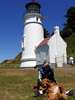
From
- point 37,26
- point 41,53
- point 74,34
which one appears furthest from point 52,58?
point 74,34

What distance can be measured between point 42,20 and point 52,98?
50160 mm

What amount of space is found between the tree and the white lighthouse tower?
83.7 feet

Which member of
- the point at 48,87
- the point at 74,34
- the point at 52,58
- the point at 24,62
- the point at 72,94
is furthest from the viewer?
the point at 74,34

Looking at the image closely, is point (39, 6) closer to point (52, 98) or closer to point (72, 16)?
point (72, 16)

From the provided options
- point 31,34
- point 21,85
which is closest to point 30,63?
point 31,34

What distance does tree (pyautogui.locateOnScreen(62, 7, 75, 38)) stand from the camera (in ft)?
271

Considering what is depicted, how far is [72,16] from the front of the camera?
278ft

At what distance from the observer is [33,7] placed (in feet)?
191

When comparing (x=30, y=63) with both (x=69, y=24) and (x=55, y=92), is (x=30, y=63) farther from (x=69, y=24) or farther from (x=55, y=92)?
(x=55, y=92)

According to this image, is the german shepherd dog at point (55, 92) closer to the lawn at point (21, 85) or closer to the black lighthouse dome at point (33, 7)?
the lawn at point (21, 85)

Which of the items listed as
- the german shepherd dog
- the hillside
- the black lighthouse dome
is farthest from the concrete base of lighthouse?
the german shepherd dog

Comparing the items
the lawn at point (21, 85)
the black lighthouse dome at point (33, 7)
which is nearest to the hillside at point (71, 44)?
the black lighthouse dome at point (33, 7)

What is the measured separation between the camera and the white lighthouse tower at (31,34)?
55.2 metres

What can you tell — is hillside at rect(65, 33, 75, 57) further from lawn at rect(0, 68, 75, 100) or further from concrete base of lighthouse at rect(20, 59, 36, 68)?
lawn at rect(0, 68, 75, 100)
